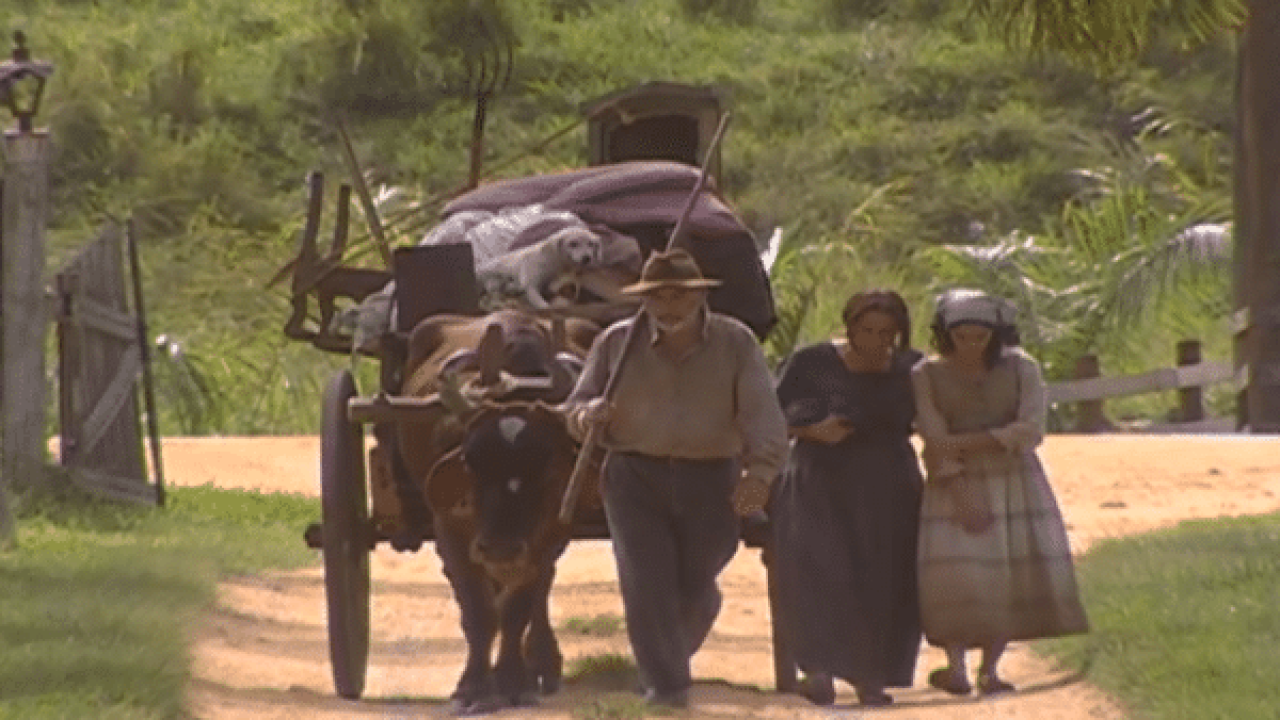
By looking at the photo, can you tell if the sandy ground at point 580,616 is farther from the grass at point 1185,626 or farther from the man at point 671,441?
the man at point 671,441

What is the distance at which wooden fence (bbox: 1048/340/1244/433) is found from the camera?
95.1ft

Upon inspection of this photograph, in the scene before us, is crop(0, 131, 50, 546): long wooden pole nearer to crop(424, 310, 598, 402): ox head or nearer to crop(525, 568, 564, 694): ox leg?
crop(525, 568, 564, 694): ox leg

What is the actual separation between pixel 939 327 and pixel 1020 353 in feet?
1.02

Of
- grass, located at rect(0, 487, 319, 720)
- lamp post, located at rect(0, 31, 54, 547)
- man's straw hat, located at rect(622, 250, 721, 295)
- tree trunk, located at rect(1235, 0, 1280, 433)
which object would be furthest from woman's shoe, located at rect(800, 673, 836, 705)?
tree trunk, located at rect(1235, 0, 1280, 433)

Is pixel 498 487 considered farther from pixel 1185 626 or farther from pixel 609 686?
pixel 1185 626

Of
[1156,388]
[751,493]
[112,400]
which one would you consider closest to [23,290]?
[112,400]

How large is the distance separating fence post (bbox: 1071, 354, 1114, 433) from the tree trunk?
1.83m

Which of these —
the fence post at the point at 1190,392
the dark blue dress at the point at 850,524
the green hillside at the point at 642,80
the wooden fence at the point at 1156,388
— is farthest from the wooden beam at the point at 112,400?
the green hillside at the point at 642,80

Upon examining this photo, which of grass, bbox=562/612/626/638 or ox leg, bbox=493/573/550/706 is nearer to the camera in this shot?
ox leg, bbox=493/573/550/706

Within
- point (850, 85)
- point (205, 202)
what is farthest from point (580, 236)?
point (850, 85)

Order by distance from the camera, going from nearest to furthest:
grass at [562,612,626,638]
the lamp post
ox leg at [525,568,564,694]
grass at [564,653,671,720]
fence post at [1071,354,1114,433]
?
grass at [564,653,671,720] → ox leg at [525,568,564,694] → grass at [562,612,626,638] → the lamp post → fence post at [1071,354,1114,433]

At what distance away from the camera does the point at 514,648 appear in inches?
466

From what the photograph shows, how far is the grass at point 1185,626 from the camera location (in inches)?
447

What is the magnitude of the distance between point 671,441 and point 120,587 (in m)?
4.88
